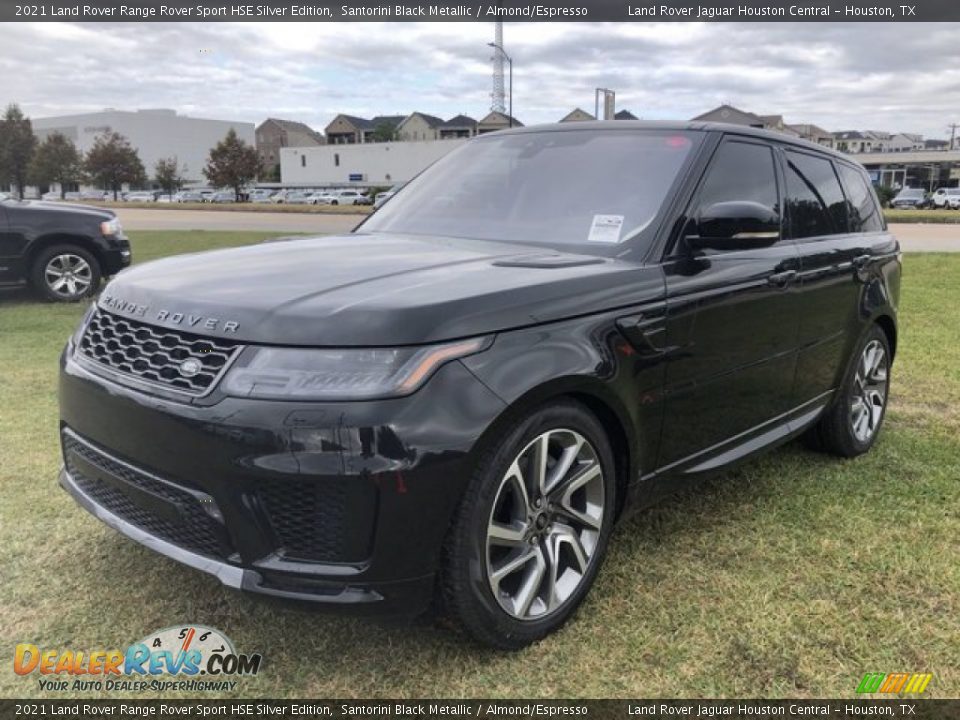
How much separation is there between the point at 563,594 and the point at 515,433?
701 mm

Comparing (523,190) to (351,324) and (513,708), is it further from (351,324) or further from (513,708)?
(513,708)

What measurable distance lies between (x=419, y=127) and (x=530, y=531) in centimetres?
11019

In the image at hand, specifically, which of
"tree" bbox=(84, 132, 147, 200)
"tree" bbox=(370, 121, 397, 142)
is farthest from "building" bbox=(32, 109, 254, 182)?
"tree" bbox=(84, 132, 147, 200)

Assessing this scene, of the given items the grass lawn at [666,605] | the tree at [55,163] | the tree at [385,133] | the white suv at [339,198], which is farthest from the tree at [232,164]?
the grass lawn at [666,605]

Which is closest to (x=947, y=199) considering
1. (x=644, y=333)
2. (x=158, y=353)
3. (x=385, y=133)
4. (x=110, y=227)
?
(x=110, y=227)

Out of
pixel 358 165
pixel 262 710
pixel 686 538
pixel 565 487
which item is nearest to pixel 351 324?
pixel 565 487

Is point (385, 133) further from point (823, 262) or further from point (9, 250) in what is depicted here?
point (823, 262)

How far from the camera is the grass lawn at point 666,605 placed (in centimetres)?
254

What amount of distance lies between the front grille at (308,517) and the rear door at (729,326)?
135 centimetres

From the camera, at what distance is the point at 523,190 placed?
3568 mm

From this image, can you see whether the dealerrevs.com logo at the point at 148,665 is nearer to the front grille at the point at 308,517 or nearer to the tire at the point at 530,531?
the front grille at the point at 308,517

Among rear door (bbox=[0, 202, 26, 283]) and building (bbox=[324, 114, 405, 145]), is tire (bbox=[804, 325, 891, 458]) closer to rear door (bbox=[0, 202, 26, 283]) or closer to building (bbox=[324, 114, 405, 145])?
rear door (bbox=[0, 202, 26, 283])

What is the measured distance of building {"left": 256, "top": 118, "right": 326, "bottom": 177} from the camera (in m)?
126

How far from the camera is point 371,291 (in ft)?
7.88
